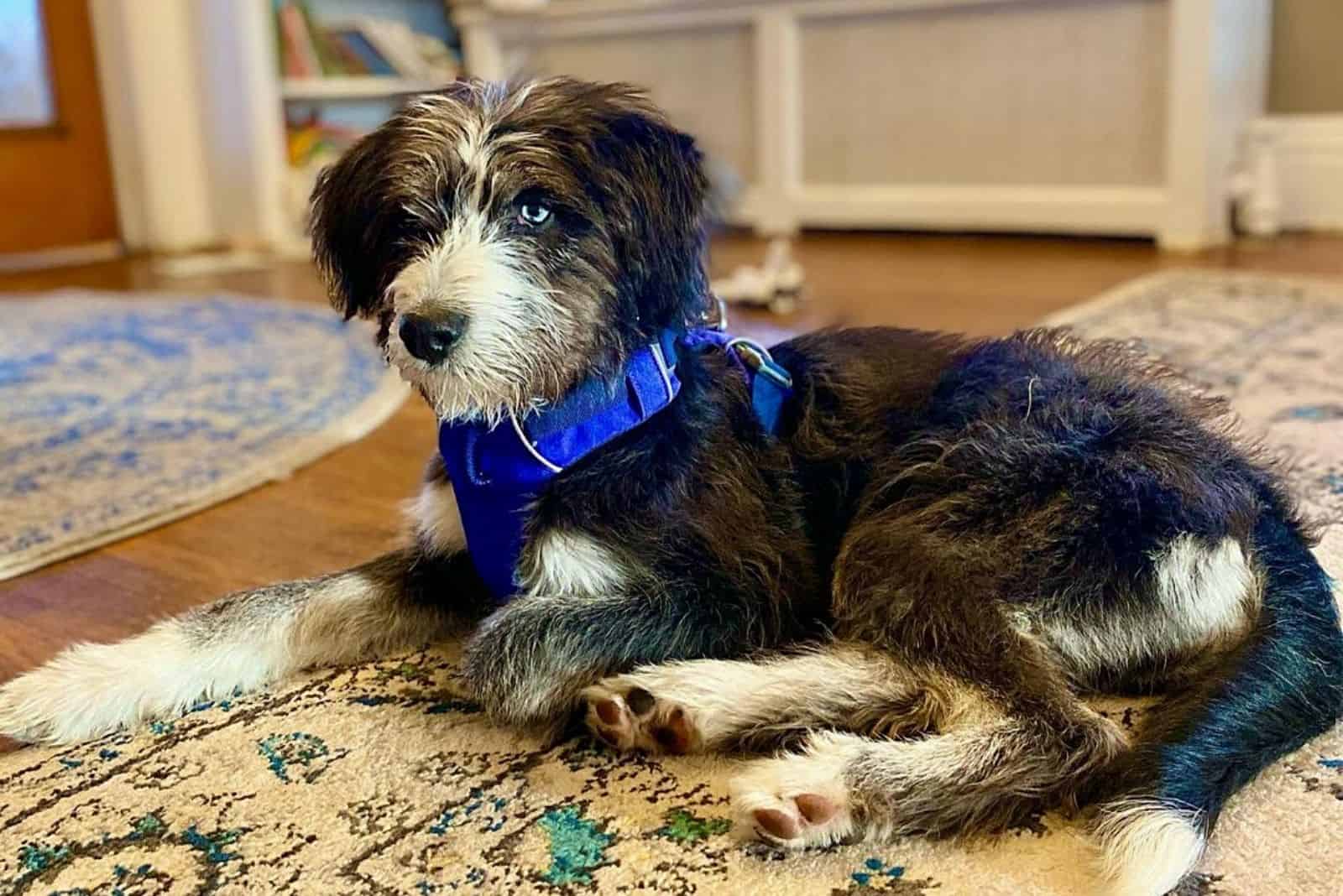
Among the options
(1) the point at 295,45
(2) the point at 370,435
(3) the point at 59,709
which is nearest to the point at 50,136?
(1) the point at 295,45

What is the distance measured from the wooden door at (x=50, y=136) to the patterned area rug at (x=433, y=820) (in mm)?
6243

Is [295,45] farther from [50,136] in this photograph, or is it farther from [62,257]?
[62,257]

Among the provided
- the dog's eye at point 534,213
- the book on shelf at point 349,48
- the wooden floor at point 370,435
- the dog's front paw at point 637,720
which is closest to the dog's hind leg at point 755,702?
the dog's front paw at point 637,720

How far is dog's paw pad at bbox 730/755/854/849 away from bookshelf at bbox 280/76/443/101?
6202mm

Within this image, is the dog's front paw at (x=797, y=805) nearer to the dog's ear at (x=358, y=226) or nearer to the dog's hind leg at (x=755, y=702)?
the dog's hind leg at (x=755, y=702)

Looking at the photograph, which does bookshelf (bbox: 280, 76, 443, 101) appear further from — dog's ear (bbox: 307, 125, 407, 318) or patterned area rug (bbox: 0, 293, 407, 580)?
dog's ear (bbox: 307, 125, 407, 318)

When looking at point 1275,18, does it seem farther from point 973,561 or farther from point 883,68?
point 973,561

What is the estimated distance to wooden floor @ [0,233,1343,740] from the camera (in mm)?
2189

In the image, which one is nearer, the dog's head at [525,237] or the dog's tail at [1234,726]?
the dog's tail at [1234,726]

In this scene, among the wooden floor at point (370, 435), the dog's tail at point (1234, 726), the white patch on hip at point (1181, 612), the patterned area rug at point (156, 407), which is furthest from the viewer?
the patterned area rug at point (156, 407)

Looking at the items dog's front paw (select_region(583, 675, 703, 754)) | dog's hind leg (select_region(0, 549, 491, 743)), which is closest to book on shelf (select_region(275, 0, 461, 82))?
dog's hind leg (select_region(0, 549, 491, 743))

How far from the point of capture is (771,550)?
1.70 meters

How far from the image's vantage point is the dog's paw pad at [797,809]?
1.32 m

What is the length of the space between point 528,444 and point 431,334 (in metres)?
0.23
